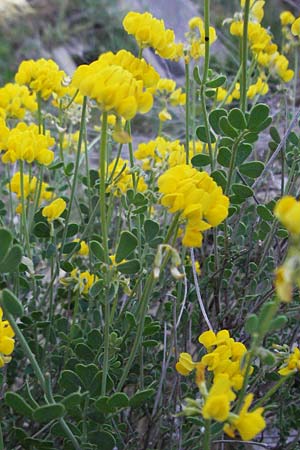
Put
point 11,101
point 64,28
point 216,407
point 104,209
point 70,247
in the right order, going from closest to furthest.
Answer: point 216,407 → point 104,209 → point 70,247 → point 11,101 → point 64,28

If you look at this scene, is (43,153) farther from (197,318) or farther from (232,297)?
(232,297)

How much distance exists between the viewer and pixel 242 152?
2.81ft

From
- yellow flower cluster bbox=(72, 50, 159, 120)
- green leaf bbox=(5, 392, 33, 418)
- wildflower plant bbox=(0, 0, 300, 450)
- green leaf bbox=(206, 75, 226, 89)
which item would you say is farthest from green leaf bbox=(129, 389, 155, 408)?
green leaf bbox=(206, 75, 226, 89)

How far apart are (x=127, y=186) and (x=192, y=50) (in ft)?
0.77

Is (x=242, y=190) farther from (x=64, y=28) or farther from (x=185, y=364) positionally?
(x=64, y=28)

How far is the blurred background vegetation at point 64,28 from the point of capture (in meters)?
4.32

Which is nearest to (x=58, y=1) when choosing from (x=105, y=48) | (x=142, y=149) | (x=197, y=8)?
(x=105, y=48)

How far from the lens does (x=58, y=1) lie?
484 centimetres

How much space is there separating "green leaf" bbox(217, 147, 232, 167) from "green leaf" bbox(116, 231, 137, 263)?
8.8 inches

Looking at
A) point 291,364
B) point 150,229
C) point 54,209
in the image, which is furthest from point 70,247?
point 291,364

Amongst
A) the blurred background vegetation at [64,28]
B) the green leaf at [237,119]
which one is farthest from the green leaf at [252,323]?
the blurred background vegetation at [64,28]

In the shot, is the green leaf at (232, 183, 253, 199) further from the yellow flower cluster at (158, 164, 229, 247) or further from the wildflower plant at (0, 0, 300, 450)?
the yellow flower cluster at (158, 164, 229, 247)

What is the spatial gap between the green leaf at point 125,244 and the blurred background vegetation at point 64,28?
11.7 ft

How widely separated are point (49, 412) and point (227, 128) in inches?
15.4
